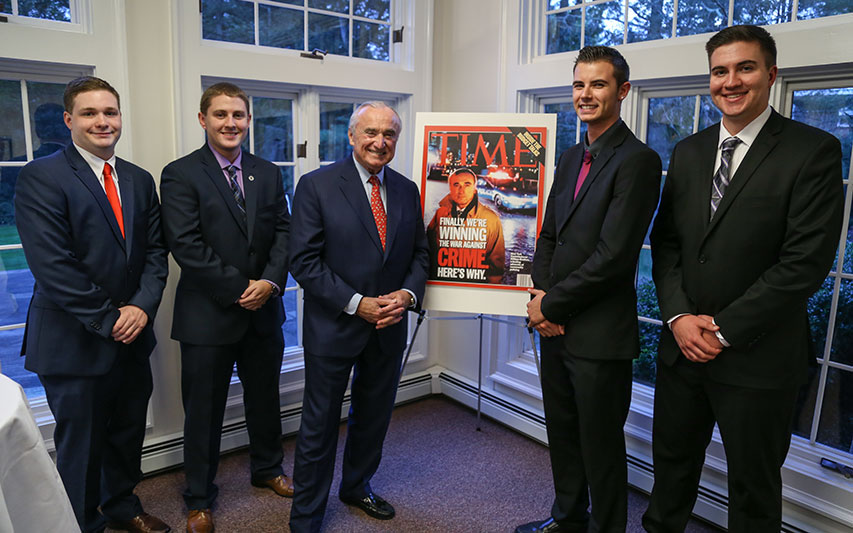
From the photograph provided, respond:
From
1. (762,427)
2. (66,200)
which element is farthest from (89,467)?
(762,427)

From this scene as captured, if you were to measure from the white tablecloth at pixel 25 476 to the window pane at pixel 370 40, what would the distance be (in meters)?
2.67

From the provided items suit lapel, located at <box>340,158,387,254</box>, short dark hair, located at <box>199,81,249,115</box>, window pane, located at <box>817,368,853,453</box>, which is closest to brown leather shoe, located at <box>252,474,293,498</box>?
suit lapel, located at <box>340,158,387,254</box>

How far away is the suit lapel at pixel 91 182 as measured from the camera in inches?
88.7

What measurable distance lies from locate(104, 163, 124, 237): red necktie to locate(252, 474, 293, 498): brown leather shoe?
135cm

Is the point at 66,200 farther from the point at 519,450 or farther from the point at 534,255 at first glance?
the point at 519,450

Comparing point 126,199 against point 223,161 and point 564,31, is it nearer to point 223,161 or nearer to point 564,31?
point 223,161

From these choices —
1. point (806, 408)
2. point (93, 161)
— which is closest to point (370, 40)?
point (93, 161)

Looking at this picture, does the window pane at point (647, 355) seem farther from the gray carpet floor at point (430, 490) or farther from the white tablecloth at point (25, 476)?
the white tablecloth at point (25, 476)

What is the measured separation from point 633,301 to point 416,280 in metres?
0.86

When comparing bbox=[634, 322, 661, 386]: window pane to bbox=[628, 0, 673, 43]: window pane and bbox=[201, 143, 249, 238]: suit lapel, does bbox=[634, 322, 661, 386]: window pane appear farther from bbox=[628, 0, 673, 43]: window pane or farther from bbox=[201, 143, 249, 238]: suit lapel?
bbox=[201, 143, 249, 238]: suit lapel

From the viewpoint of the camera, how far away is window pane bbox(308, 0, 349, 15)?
133 inches

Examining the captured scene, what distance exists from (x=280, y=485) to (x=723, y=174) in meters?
2.29

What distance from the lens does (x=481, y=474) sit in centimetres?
314

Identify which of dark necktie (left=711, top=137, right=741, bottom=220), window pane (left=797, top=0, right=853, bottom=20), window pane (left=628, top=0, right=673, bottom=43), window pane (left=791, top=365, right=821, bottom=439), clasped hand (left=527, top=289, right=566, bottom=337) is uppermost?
window pane (left=628, top=0, right=673, bottom=43)
